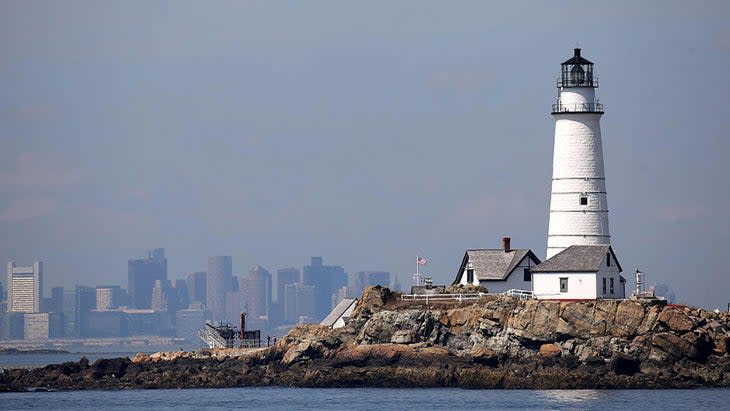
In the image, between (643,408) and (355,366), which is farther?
(355,366)

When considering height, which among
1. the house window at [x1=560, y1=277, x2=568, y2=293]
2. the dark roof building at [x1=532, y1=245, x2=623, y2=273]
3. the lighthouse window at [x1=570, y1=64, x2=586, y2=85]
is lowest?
the house window at [x1=560, y1=277, x2=568, y2=293]

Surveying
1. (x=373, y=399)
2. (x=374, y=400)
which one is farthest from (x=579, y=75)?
(x=374, y=400)

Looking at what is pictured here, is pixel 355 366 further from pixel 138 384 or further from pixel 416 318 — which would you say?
pixel 138 384

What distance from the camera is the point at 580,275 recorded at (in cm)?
6800

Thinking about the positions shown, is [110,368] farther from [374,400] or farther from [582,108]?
[582,108]

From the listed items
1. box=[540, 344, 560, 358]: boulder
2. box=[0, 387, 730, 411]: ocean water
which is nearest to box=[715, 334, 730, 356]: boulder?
box=[0, 387, 730, 411]: ocean water

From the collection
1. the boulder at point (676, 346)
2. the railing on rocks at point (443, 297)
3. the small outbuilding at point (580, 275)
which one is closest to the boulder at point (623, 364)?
the boulder at point (676, 346)

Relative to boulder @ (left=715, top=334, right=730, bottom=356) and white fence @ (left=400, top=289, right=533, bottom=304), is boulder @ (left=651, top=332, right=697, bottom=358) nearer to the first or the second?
boulder @ (left=715, top=334, right=730, bottom=356)

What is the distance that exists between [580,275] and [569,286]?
0.67 m

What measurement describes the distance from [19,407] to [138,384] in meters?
Result: 5.97

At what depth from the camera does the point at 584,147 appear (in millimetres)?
70812

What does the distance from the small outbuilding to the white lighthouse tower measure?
1171mm

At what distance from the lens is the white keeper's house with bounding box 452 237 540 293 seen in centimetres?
7231

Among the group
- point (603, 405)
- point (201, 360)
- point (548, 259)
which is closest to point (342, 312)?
point (201, 360)
